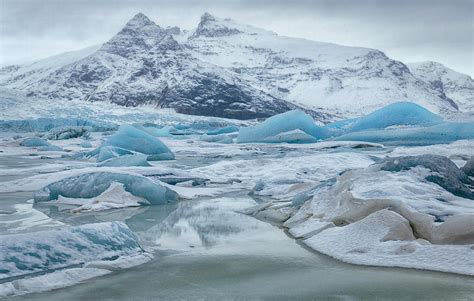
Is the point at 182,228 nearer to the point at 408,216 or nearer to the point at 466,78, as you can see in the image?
the point at 408,216

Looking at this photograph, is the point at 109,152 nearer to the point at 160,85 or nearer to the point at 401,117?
the point at 401,117

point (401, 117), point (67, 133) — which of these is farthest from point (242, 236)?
point (67, 133)

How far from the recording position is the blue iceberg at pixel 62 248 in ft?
13.9

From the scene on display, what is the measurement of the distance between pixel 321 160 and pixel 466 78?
198047mm

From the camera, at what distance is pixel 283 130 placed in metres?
24.2

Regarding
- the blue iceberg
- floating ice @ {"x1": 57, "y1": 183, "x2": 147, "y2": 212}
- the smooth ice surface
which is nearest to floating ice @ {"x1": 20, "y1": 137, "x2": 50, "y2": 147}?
the smooth ice surface

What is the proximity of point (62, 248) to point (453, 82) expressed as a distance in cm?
→ 20078

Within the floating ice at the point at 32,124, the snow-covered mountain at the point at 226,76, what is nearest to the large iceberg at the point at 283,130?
the floating ice at the point at 32,124

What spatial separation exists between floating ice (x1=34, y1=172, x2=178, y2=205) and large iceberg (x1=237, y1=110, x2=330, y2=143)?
15.4 m

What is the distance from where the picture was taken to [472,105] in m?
170

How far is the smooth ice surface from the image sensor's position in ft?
71.6

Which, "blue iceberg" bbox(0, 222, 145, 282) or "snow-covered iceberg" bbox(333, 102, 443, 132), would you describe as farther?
"snow-covered iceberg" bbox(333, 102, 443, 132)

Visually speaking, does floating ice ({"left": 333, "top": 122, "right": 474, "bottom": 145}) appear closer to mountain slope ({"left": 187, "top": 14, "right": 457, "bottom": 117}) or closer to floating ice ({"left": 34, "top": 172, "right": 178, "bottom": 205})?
floating ice ({"left": 34, "top": 172, "right": 178, "bottom": 205})

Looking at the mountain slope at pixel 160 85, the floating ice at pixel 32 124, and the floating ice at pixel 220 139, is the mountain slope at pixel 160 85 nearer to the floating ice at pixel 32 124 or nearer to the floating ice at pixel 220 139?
the floating ice at pixel 32 124
